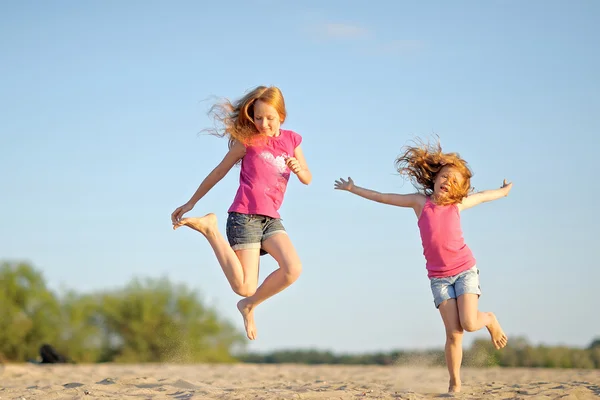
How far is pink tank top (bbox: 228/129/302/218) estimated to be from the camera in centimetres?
727

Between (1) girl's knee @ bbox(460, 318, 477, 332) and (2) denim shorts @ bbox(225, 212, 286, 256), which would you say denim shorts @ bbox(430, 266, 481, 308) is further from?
(2) denim shorts @ bbox(225, 212, 286, 256)

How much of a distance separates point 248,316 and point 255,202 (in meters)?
1.16

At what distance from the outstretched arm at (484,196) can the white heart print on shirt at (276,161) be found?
175cm

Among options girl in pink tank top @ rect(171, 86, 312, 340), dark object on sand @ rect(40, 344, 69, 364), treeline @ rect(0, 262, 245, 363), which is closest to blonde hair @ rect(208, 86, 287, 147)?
girl in pink tank top @ rect(171, 86, 312, 340)

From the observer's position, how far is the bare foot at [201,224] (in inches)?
289

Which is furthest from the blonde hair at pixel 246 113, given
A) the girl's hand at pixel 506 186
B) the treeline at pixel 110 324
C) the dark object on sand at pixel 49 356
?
the treeline at pixel 110 324

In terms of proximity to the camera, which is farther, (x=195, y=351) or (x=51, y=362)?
(x=195, y=351)

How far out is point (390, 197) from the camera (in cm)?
754

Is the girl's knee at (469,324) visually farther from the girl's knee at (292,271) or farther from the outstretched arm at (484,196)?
the girl's knee at (292,271)

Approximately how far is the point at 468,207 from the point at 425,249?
0.64m

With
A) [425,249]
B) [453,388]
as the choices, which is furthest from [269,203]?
[453,388]

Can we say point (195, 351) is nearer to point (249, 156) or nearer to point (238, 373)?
point (238, 373)

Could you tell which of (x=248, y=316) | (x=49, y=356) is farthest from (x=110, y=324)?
(x=248, y=316)

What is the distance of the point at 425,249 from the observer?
7.43m
